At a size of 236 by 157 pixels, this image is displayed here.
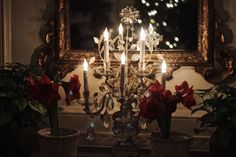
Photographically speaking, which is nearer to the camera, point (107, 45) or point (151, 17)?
point (107, 45)

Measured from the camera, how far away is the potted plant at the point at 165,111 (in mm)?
1410

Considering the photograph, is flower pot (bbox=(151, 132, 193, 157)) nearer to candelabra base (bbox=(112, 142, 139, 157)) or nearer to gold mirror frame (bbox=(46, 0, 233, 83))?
candelabra base (bbox=(112, 142, 139, 157))

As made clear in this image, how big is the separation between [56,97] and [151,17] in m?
0.59

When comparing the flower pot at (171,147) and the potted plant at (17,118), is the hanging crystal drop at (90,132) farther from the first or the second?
the flower pot at (171,147)

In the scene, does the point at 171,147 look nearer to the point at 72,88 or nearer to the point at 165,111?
the point at 165,111

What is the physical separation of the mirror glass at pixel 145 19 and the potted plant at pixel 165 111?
0.37 metres

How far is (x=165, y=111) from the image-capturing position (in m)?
1.44

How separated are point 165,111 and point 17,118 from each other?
0.54 meters

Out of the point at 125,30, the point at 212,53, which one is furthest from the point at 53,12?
the point at 212,53

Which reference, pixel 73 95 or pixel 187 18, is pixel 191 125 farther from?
pixel 73 95

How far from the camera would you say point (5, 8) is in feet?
6.27

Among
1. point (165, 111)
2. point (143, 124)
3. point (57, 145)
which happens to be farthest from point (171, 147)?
point (57, 145)

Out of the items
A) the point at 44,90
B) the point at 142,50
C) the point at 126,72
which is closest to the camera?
the point at 44,90

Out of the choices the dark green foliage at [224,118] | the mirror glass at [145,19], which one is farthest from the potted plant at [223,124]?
the mirror glass at [145,19]
